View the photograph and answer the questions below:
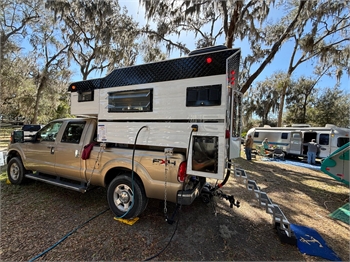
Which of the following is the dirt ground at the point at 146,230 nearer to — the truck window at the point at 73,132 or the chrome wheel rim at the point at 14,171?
the chrome wheel rim at the point at 14,171

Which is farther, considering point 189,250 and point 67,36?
point 67,36

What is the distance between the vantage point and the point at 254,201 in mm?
4422

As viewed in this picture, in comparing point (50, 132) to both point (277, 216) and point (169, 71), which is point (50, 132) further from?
point (277, 216)

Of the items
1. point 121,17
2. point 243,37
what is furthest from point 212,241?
point 121,17

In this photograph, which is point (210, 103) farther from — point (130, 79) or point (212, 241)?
point (212, 241)

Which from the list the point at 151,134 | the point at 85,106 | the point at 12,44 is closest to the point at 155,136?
the point at 151,134

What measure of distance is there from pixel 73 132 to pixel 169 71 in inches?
105

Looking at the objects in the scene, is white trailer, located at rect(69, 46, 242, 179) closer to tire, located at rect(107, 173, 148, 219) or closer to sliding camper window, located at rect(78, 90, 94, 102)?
sliding camper window, located at rect(78, 90, 94, 102)

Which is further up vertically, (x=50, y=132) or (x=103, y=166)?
(x=50, y=132)

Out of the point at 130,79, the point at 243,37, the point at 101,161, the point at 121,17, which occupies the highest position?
the point at 121,17

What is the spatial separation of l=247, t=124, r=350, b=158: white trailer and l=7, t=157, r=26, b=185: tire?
14.7m

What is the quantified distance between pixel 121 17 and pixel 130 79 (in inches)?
404

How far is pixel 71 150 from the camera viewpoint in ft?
12.7

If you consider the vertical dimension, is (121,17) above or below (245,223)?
above
